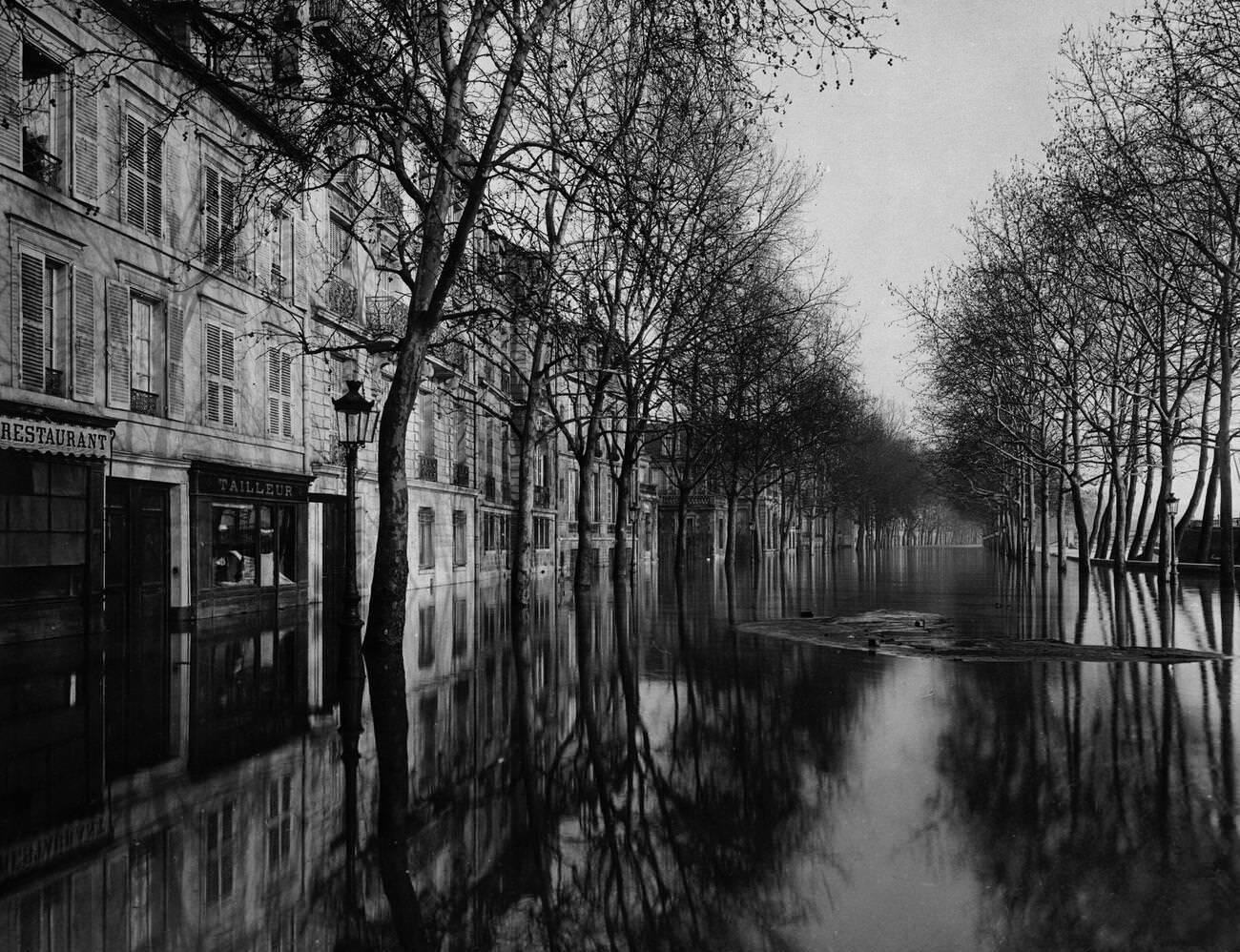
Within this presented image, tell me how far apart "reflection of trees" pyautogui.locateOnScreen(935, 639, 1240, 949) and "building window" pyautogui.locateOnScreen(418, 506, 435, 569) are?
23.0m

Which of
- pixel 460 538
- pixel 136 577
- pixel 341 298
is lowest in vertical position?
pixel 136 577

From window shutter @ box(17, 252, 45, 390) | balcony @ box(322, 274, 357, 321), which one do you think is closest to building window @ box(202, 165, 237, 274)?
balcony @ box(322, 274, 357, 321)

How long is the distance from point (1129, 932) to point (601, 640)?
38.5 ft

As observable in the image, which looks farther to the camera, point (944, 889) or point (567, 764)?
point (567, 764)

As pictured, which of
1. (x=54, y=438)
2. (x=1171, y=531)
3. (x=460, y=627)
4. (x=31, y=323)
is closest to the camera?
(x=54, y=438)

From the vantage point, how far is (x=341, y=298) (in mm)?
26578

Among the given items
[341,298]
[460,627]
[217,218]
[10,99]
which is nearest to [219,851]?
[460,627]

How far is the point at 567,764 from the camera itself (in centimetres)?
683

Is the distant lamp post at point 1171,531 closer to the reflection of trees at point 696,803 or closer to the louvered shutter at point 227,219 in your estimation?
the reflection of trees at point 696,803

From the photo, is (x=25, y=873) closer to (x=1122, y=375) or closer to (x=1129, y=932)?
(x=1129, y=932)

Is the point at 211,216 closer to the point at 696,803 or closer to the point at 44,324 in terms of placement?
the point at 44,324

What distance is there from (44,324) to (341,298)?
11.4 m

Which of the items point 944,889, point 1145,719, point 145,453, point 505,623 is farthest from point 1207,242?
point 944,889

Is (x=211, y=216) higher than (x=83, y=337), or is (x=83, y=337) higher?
(x=211, y=216)
